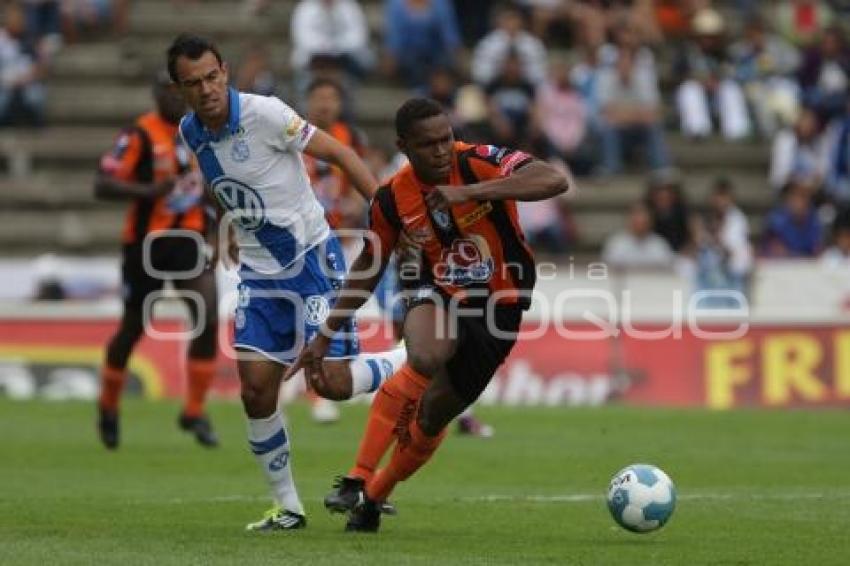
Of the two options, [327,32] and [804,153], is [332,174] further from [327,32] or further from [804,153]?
[804,153]

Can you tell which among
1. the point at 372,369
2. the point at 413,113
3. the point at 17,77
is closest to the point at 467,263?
the point at 372,369

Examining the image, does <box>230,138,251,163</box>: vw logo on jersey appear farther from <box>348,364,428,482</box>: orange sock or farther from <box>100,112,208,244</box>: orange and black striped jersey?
<box>100,112,208,244</box>: orange and black striped jersey

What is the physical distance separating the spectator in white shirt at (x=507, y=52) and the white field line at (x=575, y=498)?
1408 cm

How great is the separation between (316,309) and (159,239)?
5.04 metres

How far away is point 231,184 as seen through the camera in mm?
10883

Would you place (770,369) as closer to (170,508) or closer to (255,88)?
(255,88)

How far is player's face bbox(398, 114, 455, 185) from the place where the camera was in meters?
9.96

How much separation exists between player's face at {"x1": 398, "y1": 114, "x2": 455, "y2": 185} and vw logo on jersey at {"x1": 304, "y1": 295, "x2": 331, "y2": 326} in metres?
1.07

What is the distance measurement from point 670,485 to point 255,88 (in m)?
15.0

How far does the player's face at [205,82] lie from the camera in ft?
34.8

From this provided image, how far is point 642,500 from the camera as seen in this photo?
10.1 metres

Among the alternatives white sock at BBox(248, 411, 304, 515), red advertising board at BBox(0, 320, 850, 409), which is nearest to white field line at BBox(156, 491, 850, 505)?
white sock at BBox(248, 411, 304, 515)

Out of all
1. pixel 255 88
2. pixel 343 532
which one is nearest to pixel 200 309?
pixel 343 532

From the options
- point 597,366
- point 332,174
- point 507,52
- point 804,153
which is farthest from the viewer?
point 804,153
